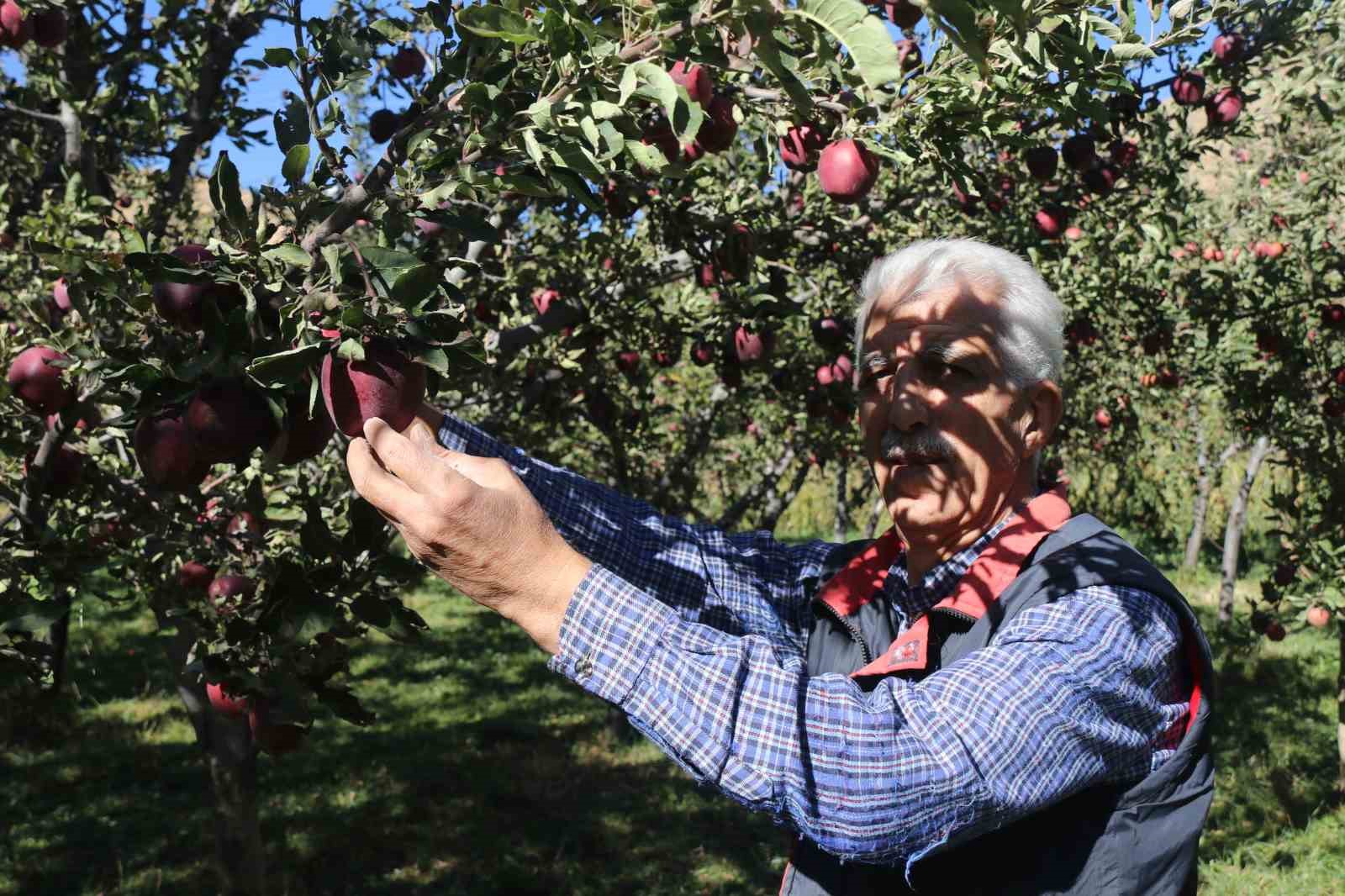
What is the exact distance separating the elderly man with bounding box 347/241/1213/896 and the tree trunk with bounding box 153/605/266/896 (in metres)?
2.14

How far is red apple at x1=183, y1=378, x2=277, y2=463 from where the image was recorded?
1.37 m

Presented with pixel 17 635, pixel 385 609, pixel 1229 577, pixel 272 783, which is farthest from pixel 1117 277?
pixel 1229 577

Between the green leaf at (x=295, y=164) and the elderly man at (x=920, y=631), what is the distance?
334 millimetres

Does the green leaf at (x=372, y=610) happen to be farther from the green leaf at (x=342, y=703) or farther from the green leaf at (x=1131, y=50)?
the green leaf at (x=1131, y=50)

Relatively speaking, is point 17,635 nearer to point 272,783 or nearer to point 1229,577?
point 272,783

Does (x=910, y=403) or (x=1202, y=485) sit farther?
(x=1202, y=485)

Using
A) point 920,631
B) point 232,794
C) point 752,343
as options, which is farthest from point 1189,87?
point 232,794

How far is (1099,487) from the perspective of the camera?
1315cm

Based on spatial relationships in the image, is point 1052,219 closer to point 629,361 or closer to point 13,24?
point 629,361

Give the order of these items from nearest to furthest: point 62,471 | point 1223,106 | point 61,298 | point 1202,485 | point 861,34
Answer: point 861,34, point 62,471, point 61,298, point 1223,106, point 1202,485

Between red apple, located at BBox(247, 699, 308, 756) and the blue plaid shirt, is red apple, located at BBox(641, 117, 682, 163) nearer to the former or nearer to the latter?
the blue plaid shirt

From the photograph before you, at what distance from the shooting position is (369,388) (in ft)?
4.16

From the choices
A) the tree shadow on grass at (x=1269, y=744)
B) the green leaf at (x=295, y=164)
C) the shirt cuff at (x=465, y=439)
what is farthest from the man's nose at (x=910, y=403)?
the tree shadow on grass at (x=1269, y=744)

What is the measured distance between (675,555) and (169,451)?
0.86 m
